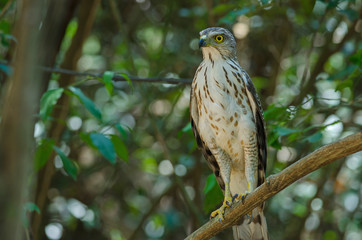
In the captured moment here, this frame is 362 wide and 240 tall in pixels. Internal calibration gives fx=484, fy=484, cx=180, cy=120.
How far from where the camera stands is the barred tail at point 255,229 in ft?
13.4

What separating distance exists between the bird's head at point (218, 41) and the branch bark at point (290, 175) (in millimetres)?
1263

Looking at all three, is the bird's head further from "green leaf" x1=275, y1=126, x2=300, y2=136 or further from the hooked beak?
"green leaf" x1=275, y1=126, x2=300, y2=136

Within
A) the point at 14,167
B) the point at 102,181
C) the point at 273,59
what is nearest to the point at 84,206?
the point at 102,181

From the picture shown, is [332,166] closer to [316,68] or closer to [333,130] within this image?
[333,130]

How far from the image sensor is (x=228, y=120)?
150 inches

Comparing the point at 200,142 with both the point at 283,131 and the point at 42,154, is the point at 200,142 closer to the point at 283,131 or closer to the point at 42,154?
the point at 283,131

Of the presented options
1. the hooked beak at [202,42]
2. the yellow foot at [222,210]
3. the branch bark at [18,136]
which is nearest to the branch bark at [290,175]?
the yellow foot at [222,210]

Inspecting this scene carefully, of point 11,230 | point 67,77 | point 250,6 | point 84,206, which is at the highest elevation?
point 11,230

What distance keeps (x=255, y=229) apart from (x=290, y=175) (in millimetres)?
1573

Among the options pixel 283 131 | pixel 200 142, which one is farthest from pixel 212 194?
pixel 283 131

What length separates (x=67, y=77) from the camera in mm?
5289

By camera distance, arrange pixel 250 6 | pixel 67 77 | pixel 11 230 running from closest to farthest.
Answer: pixel 11 230
pixel 250 6
pixel 67 77

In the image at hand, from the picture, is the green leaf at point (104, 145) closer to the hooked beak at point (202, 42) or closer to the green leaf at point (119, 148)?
the green leaf at point (119, 148)

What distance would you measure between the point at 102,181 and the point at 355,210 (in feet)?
11.3
